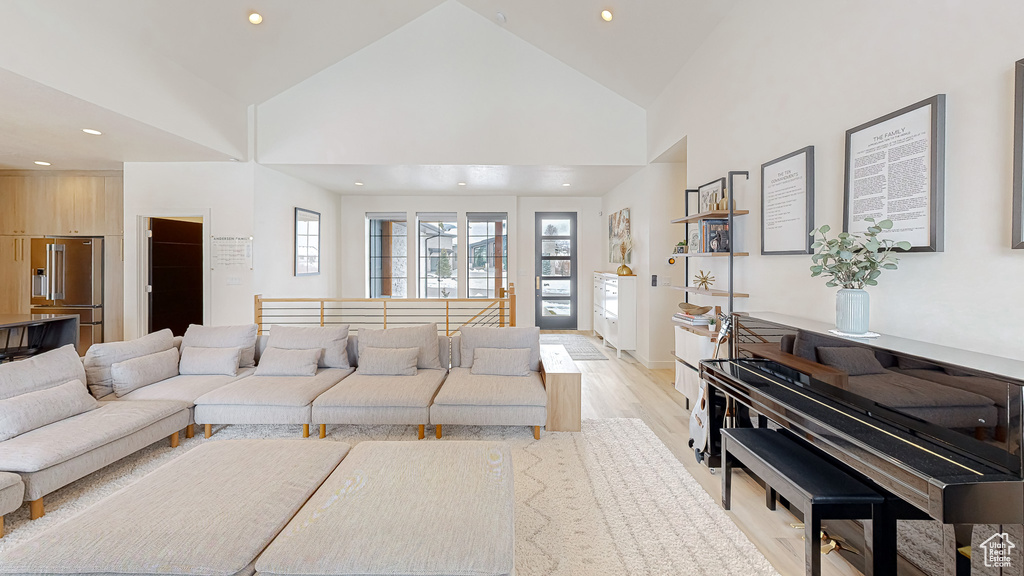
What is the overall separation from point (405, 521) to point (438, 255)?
21.6 feet

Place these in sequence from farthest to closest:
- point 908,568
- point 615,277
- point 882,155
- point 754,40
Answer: point 615,277, point 754,40, point 882,155, point 908,568

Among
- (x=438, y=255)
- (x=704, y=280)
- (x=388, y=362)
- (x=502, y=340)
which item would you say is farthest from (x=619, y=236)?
(x=388, y=362)

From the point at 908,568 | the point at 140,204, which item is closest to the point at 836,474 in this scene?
the point at 908,568

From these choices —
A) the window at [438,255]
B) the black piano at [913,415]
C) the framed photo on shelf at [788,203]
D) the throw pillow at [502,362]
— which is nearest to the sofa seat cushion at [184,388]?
the throw pillow at [502,362]

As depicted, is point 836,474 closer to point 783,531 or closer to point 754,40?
point 783,531

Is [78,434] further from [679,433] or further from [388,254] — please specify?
[388,254]

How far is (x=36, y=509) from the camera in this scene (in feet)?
7.43

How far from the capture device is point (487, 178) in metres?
6.29

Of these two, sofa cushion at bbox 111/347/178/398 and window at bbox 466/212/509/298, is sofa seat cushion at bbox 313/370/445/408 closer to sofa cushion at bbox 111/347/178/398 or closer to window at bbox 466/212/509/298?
sofa cushion at bbox 111/347/178/398

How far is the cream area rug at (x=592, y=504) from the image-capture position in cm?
201

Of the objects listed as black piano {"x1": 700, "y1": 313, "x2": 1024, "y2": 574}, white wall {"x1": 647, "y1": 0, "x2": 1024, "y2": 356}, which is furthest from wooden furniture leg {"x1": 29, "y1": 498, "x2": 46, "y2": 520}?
white wall {"x1": 647, "y1": 0, "x2": 1024, "y2": 356}

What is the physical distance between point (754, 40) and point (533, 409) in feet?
10.2

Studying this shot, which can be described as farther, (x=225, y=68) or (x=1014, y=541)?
(x=225, y=68)

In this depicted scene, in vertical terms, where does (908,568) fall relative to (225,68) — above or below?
below
